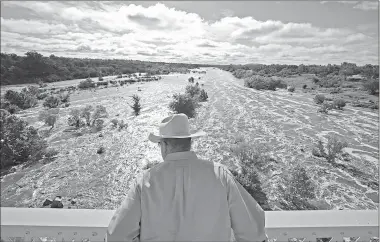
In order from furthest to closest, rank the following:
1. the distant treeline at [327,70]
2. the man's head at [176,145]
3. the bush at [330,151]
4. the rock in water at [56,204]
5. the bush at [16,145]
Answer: the distant treeline at [327,70] < the bush at [330,151] < the bush at [16,145] < the rock in water at [56,204] < the man's head at [176,145]

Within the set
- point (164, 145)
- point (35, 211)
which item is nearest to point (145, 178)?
point (164, 145)

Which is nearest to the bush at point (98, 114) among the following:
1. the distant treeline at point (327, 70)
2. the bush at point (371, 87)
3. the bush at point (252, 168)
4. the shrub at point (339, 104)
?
the bush at point (252, 168)

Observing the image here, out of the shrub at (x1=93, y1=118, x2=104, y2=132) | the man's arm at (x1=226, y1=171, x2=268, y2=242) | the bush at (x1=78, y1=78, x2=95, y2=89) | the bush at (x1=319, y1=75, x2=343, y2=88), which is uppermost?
the man's arm at (x1=226, y1=171, x2=268, y2=242)

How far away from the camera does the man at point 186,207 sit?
712mm

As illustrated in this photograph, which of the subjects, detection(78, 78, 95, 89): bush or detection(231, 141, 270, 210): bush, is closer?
detection(231, 141, 270, 210): bush

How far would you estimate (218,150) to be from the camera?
1016 centimetres

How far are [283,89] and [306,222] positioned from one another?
87.4ft

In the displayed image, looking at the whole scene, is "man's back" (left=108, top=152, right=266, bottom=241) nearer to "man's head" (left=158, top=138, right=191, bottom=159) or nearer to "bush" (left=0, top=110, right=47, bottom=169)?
"man's head" (left=158, top=138, right=191, bottom=159)

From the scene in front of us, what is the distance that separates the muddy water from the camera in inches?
275

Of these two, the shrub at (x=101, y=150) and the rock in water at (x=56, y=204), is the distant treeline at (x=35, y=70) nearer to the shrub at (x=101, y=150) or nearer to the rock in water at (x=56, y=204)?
the shrub at (x=101, y=150)

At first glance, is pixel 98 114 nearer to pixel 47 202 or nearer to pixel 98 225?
pixel 47 202

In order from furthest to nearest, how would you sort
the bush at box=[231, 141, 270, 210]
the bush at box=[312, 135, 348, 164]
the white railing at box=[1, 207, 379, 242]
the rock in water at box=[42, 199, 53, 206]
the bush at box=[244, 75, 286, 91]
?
the bush at box=[244, 75, 286, 91]
the bush at box=[312, 135, 348, 164]
the bush at box=[231, 141, 270, 210]
the rock in water at box=[42, 199, 53, 206]
the white railing at box=[1, 207, 379, 242]

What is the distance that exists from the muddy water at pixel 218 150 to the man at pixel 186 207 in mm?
2596

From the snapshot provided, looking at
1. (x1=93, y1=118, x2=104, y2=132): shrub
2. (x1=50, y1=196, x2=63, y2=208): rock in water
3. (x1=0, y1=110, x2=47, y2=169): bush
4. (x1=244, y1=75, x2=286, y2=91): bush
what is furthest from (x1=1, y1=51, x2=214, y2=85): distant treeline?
(x1=50, y1=196, x2=63, y2=208): rock in water
